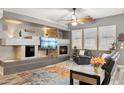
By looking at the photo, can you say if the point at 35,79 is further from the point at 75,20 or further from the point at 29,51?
the point at 75,20

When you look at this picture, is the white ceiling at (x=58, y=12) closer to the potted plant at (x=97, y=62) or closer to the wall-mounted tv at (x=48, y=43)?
the wall-mounted tv at (x=48, y=43)

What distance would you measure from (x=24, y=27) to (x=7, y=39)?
114 cm

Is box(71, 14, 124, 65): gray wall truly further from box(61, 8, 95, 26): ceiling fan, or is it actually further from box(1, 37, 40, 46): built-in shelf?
box(1, 37, 40, 46): built-in shelf

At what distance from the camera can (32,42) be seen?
473 cm

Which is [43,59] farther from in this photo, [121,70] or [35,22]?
[121,70]

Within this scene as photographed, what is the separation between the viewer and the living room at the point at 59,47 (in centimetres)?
292

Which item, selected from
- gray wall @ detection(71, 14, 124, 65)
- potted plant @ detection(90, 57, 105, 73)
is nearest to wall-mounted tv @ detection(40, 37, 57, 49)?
gray wall @ detection(71, 14, 124, 65)

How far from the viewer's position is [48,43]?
5.39 meters

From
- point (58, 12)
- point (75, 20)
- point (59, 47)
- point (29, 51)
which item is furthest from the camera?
point (59, 47)

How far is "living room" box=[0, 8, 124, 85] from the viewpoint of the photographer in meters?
2.92

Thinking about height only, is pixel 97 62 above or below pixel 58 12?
below

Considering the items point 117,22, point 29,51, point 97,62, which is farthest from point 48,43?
point 97,62

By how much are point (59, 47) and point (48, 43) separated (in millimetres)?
574

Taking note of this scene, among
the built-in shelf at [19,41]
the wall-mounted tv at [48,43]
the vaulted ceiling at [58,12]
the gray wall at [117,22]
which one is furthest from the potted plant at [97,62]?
the wall-mounted tv at [48,43]
